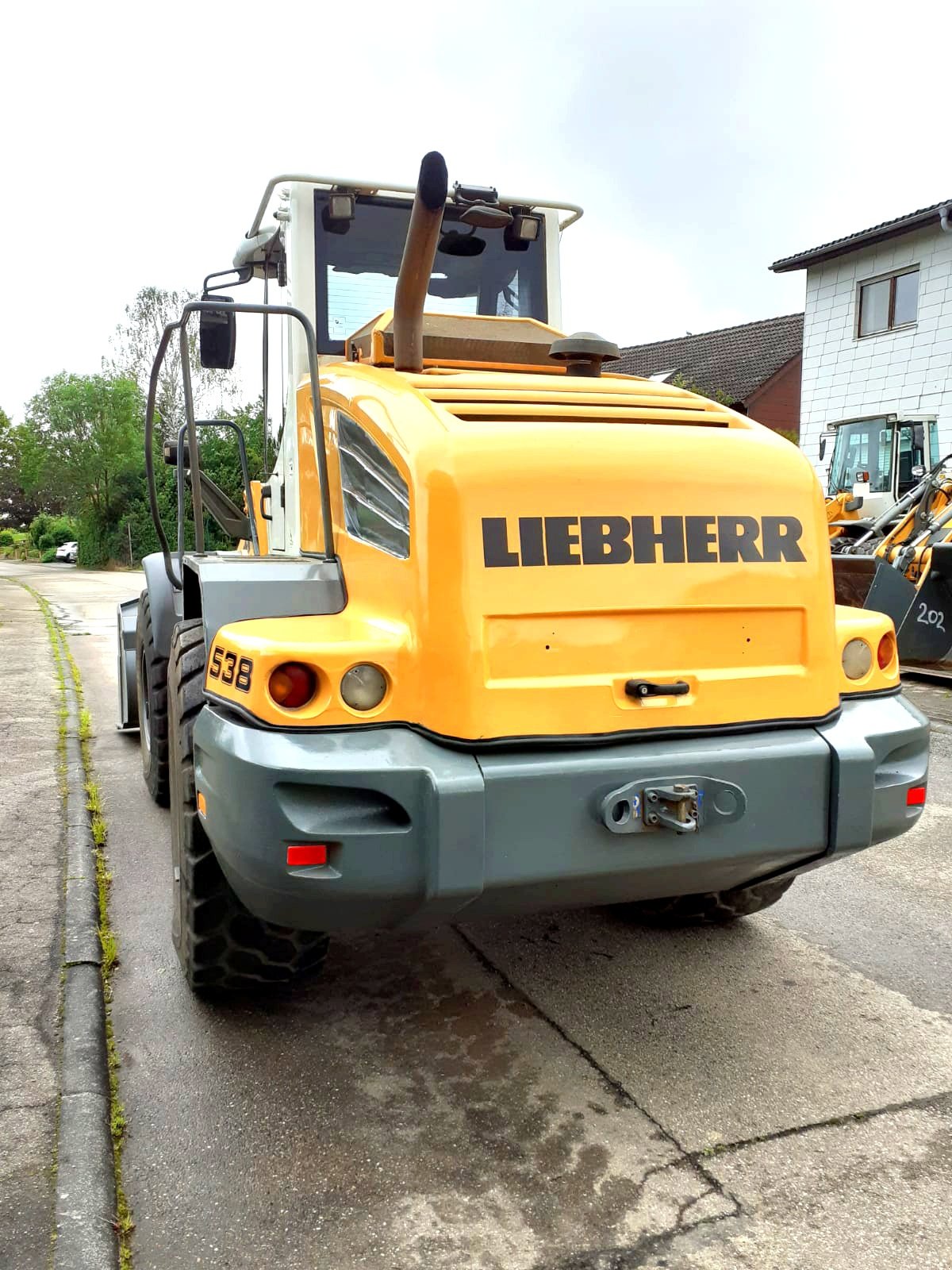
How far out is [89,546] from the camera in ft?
129

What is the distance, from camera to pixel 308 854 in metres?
2.44


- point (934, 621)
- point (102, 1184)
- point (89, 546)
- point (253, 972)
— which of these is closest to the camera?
point (102, 1184)

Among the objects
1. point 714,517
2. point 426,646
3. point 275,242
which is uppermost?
point 275,242

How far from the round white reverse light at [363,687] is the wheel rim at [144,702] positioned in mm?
3075

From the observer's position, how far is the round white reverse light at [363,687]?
2.53m

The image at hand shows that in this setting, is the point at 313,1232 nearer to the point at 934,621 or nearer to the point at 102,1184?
the point at 102,1184

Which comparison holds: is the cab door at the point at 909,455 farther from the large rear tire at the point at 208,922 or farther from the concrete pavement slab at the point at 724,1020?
the large rear tire at the point at 208,922

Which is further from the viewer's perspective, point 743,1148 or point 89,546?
point 89,546

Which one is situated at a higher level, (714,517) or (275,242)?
(275,242)

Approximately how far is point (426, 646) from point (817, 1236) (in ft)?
5.08

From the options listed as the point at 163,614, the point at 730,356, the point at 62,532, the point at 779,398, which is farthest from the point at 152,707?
the point at 62,532

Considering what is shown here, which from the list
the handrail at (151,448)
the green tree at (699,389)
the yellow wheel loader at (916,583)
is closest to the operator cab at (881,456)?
the yellow wheel loader at (916,583)

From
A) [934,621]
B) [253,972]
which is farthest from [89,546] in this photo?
[253,972]

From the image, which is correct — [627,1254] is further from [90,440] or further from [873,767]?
[90,440]
